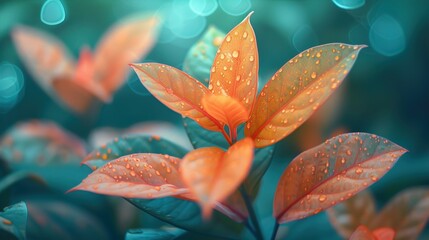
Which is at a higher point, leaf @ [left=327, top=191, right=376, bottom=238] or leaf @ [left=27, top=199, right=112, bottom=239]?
leaf @ [left=327, top=191, right=376, bottom=238]

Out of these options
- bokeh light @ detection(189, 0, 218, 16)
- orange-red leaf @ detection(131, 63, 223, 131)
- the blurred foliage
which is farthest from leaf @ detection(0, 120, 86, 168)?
bokeh light @ detection(189, 0, 218, 16)

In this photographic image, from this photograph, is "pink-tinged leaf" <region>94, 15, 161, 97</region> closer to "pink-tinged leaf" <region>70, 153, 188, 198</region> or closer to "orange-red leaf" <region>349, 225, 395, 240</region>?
"pink-tinged leaf" <region>70, 153, 188, 198</region>

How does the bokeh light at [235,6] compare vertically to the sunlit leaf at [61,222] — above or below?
above

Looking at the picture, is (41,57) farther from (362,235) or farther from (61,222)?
(362,235)

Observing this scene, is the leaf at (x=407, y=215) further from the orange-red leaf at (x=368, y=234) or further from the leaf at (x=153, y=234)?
the leaf at (x=153, y=234)

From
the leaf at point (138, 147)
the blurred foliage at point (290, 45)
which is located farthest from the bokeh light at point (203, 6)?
the leaf at point (138, 147)

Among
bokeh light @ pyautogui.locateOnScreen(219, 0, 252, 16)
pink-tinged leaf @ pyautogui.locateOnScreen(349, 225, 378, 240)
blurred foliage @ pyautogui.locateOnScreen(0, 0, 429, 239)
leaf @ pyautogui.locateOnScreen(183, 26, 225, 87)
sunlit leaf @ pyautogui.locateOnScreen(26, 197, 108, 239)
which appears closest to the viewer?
pink-tinged leaf @ pyautogui.locateOnScreen(349, 225, 378, 240)

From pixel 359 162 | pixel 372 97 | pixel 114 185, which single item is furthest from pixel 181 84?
pixel 372 97
